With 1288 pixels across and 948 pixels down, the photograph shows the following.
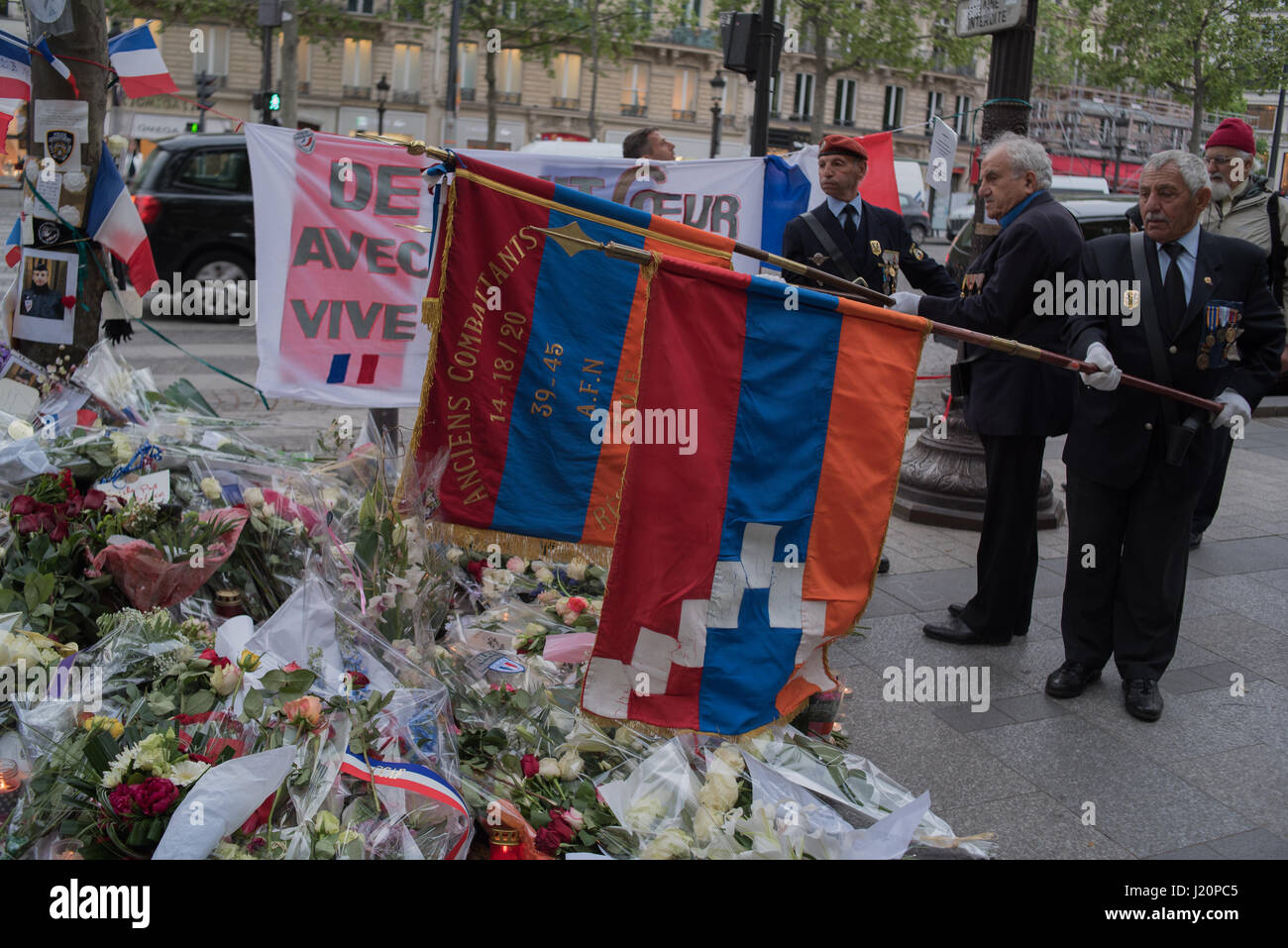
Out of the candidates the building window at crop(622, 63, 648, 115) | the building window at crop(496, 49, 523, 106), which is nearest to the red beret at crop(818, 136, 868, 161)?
the building window at crop(496, 49, 523, 106)

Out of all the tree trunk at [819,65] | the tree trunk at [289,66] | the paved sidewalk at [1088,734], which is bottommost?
the paved sidewalk at [1088,734]

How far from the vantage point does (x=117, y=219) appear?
5785mm

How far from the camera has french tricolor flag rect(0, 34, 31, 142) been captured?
557 cm

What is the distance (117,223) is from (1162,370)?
4803 millimetres

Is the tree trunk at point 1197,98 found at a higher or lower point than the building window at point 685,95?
lower

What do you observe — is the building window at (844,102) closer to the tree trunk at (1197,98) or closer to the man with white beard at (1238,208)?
the tree trunk at (1197,98)

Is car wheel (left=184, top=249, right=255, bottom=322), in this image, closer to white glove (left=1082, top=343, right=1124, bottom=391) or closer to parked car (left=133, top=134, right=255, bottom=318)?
parked car (left=133, top=134, right=255, bottom=318)

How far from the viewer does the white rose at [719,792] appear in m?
3.12

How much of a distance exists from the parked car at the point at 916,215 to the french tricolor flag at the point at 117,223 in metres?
29.6

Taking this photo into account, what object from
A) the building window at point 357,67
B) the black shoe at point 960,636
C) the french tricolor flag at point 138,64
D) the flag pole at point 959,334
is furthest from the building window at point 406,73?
the black shoe at point 960,636

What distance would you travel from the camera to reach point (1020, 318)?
4785 millimetres
